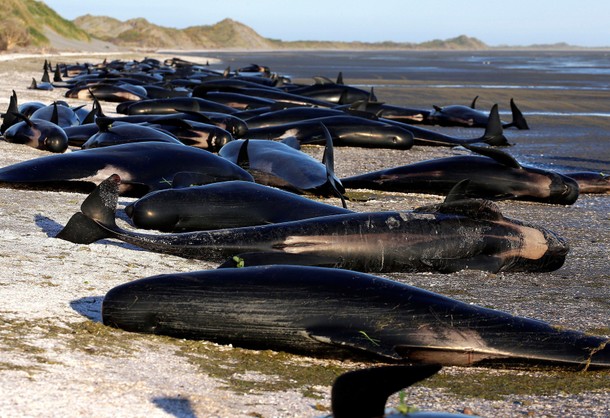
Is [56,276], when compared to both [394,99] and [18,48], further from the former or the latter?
[18,48]

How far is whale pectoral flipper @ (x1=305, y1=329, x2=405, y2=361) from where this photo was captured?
3818 millimetres

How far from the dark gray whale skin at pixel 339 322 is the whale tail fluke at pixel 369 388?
5.16 ft

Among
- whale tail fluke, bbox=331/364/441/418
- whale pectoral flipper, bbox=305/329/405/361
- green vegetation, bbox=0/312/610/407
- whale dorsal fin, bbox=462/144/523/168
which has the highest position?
whale tail fluke, bbox=331/364/441/418

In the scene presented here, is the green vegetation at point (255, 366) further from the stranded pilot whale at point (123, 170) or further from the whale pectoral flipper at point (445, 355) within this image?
the stranded pilot whale at point (123, 170)

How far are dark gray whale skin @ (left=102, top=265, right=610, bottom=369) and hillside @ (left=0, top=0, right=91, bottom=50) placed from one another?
5047 centimetres

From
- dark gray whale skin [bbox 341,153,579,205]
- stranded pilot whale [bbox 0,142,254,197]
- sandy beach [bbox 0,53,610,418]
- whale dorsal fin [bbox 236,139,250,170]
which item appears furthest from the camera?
dark gray whale skin [bbox 341,153,579,205]

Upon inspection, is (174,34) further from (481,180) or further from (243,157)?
(481,180)

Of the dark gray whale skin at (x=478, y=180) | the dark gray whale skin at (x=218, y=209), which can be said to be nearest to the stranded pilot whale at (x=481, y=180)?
the dark gray whale skin at (x=478, y=180)

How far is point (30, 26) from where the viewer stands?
6631 cm

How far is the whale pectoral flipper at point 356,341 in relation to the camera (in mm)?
3818

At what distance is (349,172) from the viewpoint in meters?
10.2

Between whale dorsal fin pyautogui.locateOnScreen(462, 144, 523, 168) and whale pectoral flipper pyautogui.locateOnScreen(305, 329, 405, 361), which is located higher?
whale dorsal fin pyautogui.locateOnScreen(462, 144, 523, 168)

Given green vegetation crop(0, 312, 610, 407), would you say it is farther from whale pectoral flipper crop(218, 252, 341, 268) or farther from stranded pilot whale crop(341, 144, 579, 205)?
stranded pilot whale crop(341, 144, 579, 205)

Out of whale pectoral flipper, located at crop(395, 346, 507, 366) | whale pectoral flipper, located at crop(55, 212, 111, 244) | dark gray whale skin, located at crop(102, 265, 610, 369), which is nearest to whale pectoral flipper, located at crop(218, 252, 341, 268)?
dark gray whale skin, located at crop(102, 265, 610, 369)
